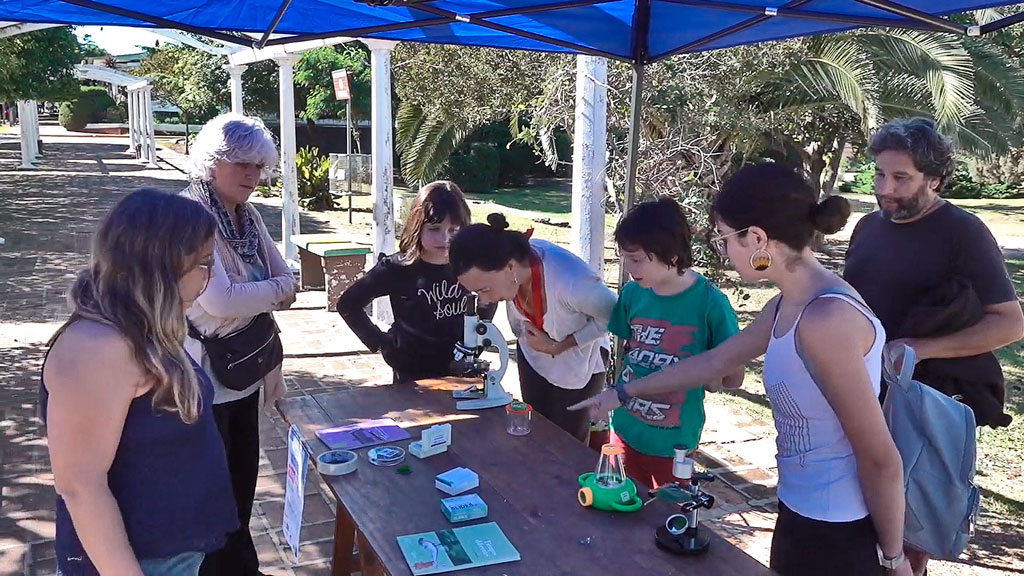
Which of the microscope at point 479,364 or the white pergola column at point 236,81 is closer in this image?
the microscope at point 479,364

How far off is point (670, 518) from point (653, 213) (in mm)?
995

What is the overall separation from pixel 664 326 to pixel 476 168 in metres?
20.2

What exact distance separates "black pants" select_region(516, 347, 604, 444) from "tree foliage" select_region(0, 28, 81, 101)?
45.3ft

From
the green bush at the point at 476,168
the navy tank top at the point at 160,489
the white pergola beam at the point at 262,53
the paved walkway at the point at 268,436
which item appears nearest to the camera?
the navy tank top at the point at 160,489

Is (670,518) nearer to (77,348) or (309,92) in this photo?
A: (77,348)

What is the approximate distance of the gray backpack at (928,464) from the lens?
2102mm

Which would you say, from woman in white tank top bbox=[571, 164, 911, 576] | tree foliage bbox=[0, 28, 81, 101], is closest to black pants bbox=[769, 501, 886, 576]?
woman in white tank top bbox=[571, 164, 911, 576]

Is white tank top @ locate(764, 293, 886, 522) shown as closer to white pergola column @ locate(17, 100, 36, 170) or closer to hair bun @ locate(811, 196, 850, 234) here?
hair bun @ locate(811, 196, 850, 234)

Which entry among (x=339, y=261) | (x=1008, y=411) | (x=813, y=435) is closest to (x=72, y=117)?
(x=339, y=261)

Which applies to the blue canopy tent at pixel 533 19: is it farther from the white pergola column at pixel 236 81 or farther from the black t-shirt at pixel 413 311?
the white pergola column at pixel 236 81

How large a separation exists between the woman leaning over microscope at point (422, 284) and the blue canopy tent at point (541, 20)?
2.56 ft

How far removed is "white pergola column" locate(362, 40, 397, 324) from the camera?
6.80 metres

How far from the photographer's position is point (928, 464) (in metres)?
2.12

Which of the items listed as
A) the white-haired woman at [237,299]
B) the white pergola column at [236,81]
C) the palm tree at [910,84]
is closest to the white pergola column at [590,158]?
the white-haired woman at [237,299]
